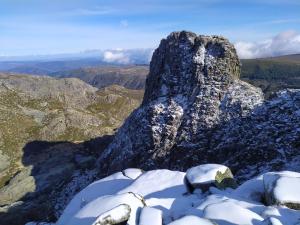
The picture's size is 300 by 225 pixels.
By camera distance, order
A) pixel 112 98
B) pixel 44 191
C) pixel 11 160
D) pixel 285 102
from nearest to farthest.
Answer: pixel 285 102, pixel 44 191, pixel 11 160, pixel 112 98

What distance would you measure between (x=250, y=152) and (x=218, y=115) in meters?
6.91

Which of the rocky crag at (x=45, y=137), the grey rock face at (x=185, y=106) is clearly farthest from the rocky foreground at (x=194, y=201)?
the rocky crag at (x=45, y=137)

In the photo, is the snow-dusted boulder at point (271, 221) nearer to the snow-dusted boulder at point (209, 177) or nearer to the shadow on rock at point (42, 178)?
the snow-dusted boulder at point (209, 177)

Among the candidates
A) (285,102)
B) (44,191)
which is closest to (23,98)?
(44,191)

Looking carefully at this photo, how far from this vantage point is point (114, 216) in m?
19.2

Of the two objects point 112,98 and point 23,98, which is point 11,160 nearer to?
point 23,98

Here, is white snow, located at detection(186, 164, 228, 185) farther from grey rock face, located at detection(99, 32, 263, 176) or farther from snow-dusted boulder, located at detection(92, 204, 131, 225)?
grey rock face, located at detection(99, 32, 263, 176)

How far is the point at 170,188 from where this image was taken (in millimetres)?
24875

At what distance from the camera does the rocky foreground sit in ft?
60.7

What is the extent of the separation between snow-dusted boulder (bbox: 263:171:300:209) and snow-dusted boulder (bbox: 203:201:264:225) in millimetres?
1967

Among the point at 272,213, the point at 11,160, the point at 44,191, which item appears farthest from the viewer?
the point at 11,160

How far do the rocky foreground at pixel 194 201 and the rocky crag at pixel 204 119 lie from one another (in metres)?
14.0

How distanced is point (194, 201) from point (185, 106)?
86.4 ft

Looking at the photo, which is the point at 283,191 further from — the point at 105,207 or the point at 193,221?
the point at 105,207
